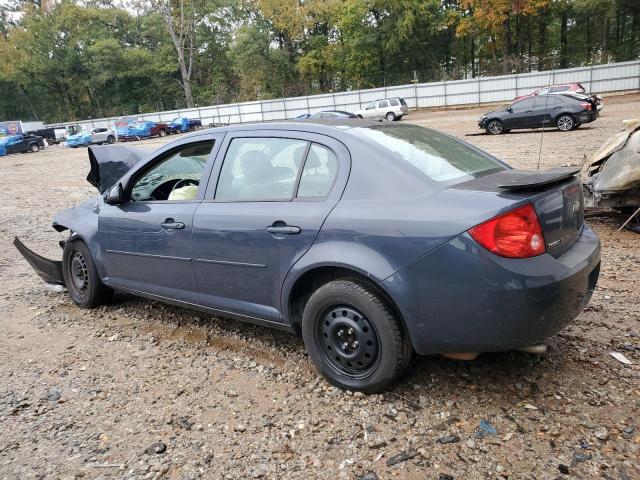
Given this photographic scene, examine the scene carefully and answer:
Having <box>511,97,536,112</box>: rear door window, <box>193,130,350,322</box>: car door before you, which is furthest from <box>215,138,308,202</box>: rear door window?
<box>511,97,536,112</box>: rear door window

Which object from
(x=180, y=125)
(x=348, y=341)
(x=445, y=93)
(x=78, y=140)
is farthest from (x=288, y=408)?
(x=445, y=93)

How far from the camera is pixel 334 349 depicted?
3.06m

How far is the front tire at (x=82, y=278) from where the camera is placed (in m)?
4.68

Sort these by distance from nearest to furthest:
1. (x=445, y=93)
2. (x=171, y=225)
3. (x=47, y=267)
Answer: (x=171, y=225) → (x=47, y=267) → (x=445, y=93)

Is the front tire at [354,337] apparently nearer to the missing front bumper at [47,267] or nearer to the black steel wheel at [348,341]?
the black steel wheel at [348,341]

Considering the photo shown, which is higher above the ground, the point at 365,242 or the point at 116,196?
the point at 116,196

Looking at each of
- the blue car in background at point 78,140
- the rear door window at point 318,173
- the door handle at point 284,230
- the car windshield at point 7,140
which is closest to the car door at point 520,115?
the rear door window at point 318,173

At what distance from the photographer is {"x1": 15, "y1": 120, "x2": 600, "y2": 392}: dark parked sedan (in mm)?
2545

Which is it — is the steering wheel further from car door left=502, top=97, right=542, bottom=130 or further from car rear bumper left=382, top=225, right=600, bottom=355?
car door left=502, top=97, right=542, bottom=130

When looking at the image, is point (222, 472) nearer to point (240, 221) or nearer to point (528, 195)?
point (240, 221)

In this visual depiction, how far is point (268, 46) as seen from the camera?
52375mm

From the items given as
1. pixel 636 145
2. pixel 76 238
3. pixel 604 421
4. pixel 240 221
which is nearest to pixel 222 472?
pixel 240 221

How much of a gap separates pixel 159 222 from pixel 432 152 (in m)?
2.09

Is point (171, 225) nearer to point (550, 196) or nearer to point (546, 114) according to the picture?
point (550, 196)
